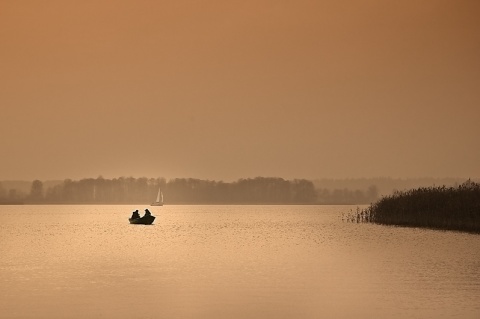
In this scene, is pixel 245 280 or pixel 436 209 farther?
pixel 436 209

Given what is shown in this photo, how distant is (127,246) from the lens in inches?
1971

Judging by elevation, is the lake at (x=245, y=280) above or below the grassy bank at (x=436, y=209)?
below

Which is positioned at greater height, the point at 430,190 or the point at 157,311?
the point at 430,190

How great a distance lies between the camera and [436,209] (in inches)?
2228

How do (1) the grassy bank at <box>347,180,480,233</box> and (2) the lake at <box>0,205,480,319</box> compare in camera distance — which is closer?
(2) the lake at <box>0,205,480,319</box>

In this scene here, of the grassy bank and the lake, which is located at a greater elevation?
the grassy bank

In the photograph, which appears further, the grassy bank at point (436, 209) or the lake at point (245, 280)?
the grassy bank at point (436, 209)

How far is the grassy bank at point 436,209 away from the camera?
52.5 meters

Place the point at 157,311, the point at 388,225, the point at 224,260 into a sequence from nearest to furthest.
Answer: the point at 157,311 → the point at 224,260 → the point at 388,225

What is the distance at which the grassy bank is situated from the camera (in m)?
52.5

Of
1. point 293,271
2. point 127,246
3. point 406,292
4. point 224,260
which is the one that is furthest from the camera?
point 127,246

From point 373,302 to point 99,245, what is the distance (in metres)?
31.6

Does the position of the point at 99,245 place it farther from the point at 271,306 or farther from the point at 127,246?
the point at 271,306

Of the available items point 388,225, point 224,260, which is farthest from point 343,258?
→ point 388,225
